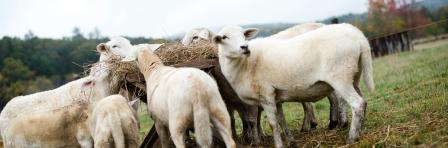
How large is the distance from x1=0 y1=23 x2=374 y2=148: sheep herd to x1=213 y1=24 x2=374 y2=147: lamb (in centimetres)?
1

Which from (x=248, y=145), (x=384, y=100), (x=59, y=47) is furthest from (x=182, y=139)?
(x=59, y=47)

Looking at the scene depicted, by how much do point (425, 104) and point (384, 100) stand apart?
294 centimetres

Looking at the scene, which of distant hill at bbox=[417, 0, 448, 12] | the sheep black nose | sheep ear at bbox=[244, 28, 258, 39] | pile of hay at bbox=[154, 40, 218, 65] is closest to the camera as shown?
the sheep black nose

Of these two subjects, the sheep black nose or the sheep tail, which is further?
the sheep black nose

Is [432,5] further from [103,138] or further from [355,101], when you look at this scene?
[103,138]

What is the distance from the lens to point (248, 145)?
931 cm

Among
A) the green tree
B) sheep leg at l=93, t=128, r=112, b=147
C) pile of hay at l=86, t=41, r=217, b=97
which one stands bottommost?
the green tree

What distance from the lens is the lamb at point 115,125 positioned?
24.4 feet

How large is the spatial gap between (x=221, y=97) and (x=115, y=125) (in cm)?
148

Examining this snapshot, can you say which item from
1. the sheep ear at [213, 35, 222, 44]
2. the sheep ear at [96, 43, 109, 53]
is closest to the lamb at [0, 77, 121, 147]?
the sheep ear at [96, 43, 109, 53]

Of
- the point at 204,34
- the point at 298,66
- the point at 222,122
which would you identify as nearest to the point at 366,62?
the point at 298,66

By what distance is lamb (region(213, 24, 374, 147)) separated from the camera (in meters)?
7.57

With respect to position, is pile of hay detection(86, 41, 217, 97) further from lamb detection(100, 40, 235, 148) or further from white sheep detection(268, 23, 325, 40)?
lamb detection(100, 40, 235, 148)

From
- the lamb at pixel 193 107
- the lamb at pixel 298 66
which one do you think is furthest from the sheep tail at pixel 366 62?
the lamb at pixel 193 107
